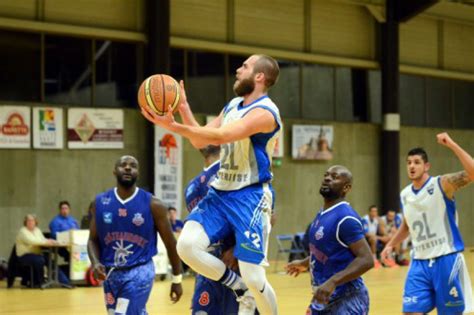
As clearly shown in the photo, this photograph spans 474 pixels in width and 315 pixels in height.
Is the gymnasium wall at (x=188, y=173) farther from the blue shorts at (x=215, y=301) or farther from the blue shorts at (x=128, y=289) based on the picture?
the blue shorts at (x=215, y=301)

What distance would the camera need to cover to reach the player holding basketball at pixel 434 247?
28.1 ft

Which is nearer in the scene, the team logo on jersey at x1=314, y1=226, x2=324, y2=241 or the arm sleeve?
the arm sleeve

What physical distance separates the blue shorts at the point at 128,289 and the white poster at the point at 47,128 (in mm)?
12610

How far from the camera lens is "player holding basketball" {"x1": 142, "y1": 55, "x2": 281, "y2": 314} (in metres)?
6.36

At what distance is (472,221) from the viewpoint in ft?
96.0

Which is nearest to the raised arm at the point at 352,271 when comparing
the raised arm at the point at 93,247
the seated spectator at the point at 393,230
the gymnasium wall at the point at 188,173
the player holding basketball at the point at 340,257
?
the player holding basketball at the point at 340,257

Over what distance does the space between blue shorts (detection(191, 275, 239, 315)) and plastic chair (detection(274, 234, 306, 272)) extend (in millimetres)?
13331

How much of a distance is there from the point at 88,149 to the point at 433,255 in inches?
511

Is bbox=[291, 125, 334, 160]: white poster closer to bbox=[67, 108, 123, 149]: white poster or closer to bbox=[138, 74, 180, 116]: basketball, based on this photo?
bbox=[67, 108, 123, 149]: white poster

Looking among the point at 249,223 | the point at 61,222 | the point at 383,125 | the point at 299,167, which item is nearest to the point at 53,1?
the point at 61,222

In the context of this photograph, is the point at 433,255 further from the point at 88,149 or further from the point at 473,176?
the point at 88,149

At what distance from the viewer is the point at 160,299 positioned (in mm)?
14766

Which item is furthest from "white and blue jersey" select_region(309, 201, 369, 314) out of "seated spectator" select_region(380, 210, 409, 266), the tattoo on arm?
"seated spectator" select_region(380, 210, 409, 266)

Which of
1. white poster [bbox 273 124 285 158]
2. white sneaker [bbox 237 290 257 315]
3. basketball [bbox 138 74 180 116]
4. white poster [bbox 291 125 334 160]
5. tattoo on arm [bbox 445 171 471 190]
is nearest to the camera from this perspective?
basketball [bbox 138 74 180 116]
